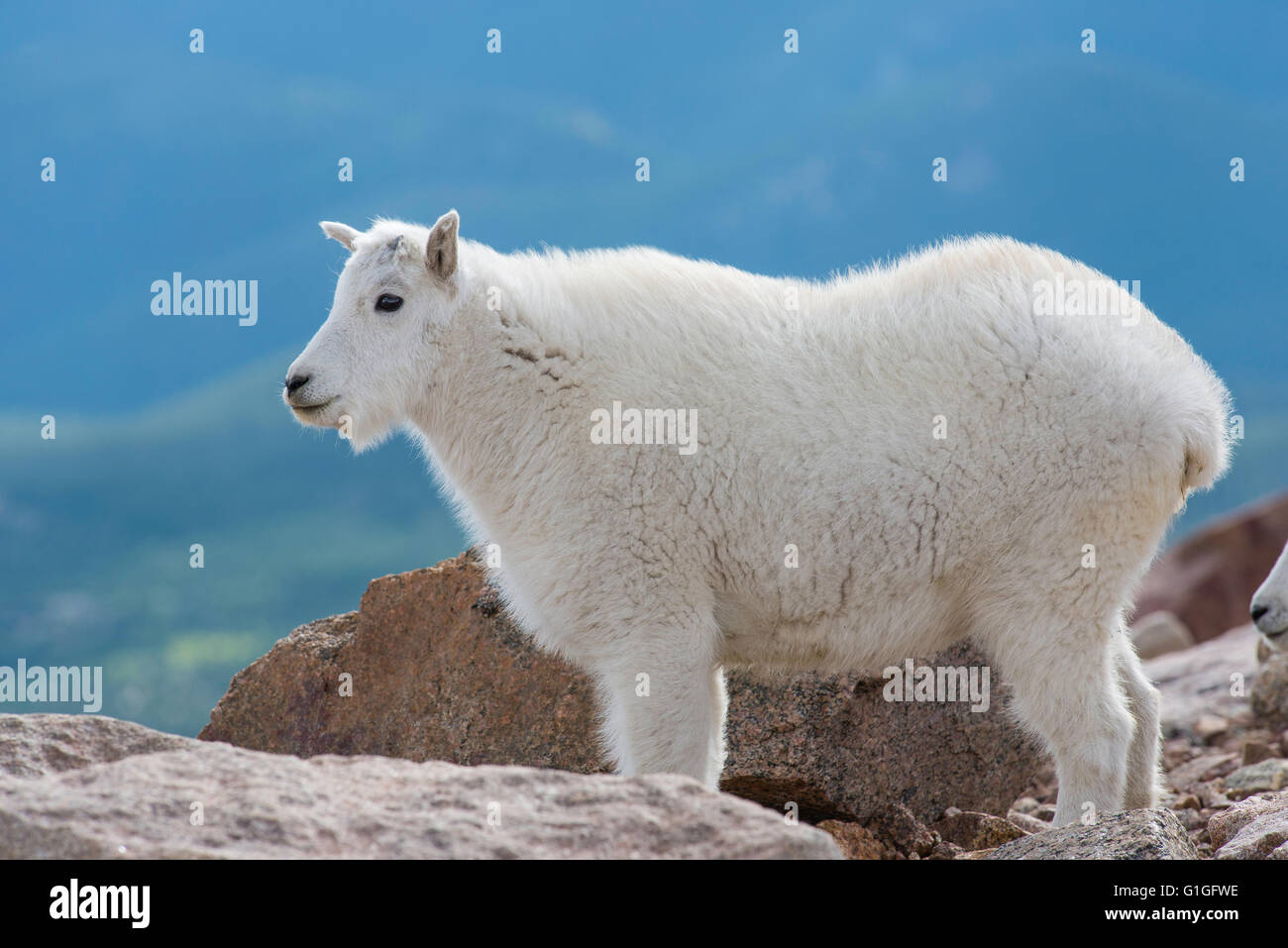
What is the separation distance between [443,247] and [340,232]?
959mm

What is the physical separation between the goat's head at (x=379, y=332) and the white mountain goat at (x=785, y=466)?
0.04 feet

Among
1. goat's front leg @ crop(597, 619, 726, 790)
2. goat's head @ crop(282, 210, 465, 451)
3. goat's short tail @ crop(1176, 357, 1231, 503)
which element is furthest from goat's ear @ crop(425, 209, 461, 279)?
goat's short tail @ crop(1176, 357, 1231, 503)

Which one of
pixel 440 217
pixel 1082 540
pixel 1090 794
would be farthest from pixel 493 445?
pixel 1090 794

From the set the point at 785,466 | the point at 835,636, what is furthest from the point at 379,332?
the point at 835,636

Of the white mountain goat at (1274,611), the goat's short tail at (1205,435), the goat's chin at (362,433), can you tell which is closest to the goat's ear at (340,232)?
the goat's chin at (362,433)

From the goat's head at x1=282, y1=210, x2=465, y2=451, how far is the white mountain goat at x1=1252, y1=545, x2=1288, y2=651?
465 centimetres

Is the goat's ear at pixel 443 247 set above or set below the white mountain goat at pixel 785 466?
above

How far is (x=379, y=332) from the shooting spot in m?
7.04

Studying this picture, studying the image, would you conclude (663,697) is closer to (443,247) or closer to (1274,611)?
(443,247)

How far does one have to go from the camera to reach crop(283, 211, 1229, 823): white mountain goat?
6.80 meters

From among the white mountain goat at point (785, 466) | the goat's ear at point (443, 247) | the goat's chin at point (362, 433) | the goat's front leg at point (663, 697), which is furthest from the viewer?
the goat's chin at point (362, 433)

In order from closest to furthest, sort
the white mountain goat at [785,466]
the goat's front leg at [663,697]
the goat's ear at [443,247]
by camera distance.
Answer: the goat's front leg at [663,697] → the white mountain goat at [785,466] → the goat's ear at [443,247]

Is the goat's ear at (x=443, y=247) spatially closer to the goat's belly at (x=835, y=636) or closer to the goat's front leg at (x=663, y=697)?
the goat's front leg at (x=663, y=697)

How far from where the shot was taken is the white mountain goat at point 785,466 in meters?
6.80
